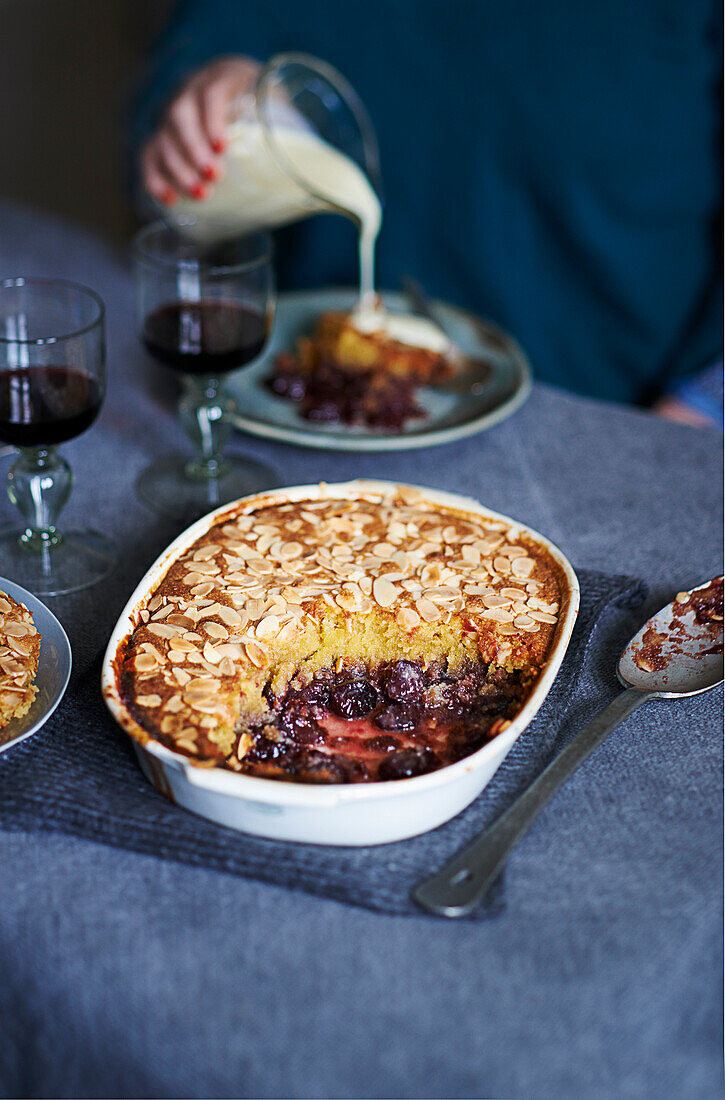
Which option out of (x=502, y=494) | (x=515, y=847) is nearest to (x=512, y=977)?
(x=515, y=847)

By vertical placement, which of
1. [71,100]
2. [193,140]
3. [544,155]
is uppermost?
[193,140]

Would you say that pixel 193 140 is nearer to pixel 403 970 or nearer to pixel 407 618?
pixel 407 618

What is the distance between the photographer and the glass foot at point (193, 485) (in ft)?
4.42

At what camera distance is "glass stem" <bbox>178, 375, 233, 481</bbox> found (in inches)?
55.3

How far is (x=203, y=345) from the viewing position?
134cm

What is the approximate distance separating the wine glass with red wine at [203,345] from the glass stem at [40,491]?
15cm

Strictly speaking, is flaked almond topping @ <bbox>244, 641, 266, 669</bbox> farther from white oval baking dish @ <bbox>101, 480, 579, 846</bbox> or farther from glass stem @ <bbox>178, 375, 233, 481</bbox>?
glass stem @ <bbox>178, 375, 233, 481</bbox>

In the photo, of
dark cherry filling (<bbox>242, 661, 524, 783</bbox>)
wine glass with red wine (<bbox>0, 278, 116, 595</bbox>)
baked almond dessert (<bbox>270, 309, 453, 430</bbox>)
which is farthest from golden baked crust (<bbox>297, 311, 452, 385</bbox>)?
dark cherry filling (<bbox>242, 661, 524, 783</bbox>)

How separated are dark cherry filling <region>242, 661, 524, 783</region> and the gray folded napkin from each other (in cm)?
5

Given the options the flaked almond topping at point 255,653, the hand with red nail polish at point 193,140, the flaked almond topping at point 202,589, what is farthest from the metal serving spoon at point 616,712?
the hand with red nail polish at point 193,140

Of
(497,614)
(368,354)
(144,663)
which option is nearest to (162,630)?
(144,663)

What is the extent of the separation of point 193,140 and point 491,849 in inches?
50.8

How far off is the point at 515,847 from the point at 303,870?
0.57 ft

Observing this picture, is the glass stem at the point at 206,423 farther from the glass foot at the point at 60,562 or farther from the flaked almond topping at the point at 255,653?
the flaked almond topping at the point at 255,653
